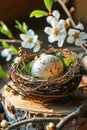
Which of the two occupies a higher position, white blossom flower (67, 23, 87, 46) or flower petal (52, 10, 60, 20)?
flower petal (52, 10, 60, 20)

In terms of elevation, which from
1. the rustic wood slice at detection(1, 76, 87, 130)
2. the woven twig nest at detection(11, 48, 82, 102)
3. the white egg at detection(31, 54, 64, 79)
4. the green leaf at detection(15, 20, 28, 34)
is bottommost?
the rustic wood slice at detection(1, 76, 87, 130)

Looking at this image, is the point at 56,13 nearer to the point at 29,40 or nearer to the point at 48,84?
the point at 29,40

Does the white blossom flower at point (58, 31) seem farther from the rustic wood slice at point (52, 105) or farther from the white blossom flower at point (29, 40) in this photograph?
the rustic wood slice at point (52, 105)

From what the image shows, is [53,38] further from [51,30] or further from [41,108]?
[41,108]

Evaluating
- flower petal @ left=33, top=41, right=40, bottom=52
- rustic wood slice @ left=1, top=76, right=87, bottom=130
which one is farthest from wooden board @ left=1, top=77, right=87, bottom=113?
flower petal @ left=33, top=41, right=40, bottom=52

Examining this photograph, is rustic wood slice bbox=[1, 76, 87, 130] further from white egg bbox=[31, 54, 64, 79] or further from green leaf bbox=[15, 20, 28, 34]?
green leaf bbox=[15, 20, 28, 34]

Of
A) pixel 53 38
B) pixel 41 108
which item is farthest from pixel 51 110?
pixel 53 38
